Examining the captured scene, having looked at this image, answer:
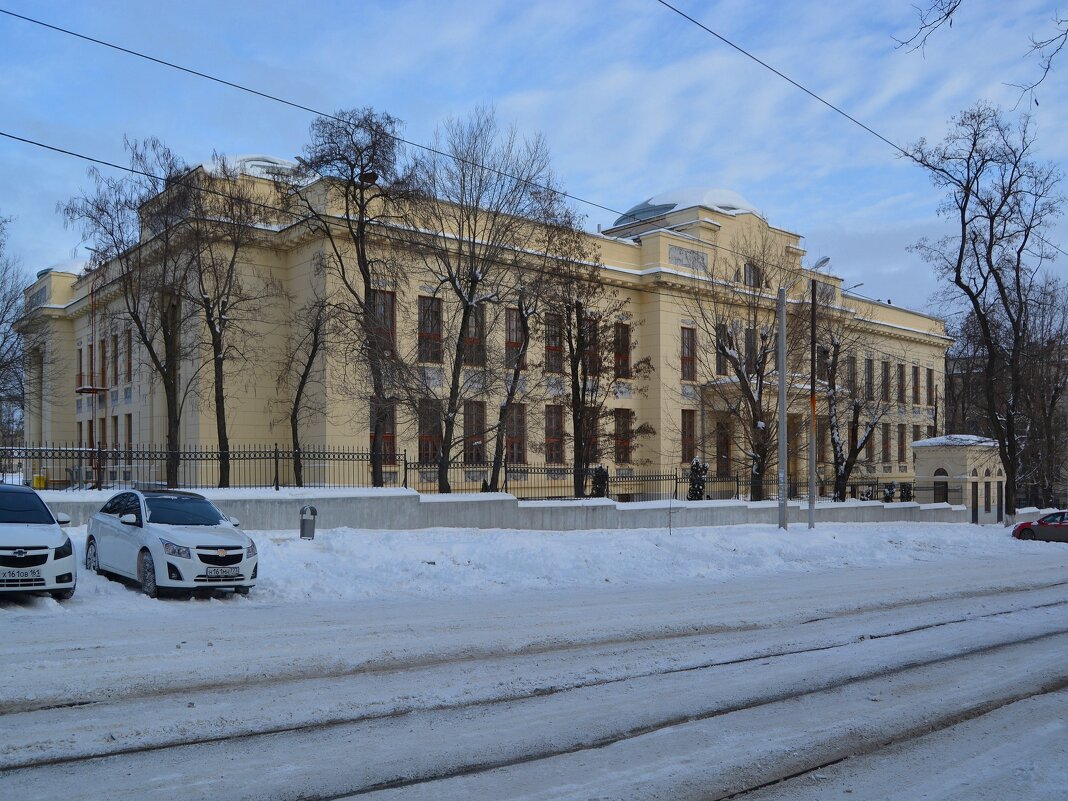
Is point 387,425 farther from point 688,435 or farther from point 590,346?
point 688,435

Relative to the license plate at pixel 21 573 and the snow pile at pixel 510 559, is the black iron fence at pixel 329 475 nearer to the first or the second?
the snow pile at pixel 510 559

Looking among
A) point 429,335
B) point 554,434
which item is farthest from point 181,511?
point 554,434

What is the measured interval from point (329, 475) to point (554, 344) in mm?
12524

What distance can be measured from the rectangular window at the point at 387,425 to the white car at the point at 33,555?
37.8ft

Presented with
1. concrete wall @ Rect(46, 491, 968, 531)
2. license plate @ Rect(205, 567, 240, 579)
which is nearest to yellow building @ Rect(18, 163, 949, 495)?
concrete wall @ Rect(46, 491, 968, 531)

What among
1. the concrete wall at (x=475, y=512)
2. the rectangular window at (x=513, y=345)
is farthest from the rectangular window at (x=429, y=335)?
the concrete wall at (x=475, y=512)

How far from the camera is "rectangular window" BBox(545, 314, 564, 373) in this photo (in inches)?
1316

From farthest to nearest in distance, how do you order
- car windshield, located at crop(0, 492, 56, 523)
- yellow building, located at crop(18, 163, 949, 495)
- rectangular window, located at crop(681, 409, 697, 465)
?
rectangular window, located at crop(681, 409, 697, 465) < yellow building, located at crop(18, 163, 949, 495) < car windshield, located at crop(0, 492, 56, 523)

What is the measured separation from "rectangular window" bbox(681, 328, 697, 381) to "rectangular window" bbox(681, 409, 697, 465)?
181 centimetres

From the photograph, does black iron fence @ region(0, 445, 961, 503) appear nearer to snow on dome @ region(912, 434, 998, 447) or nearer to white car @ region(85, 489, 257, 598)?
snow on dome @ region(912, 434, 998, 447)

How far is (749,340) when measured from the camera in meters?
41.8

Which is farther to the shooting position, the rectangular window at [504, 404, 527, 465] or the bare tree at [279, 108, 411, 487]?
the rectangular window at [504, 404, 527, 465]

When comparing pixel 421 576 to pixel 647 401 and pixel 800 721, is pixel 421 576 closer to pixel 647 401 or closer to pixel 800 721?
pixel 800 721

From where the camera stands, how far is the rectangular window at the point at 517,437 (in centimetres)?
3881
